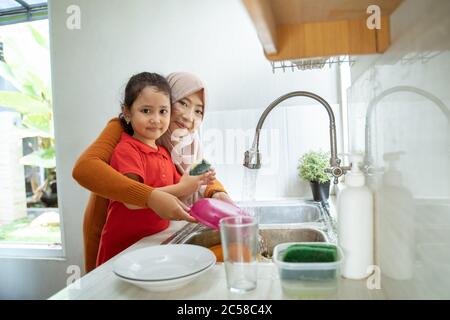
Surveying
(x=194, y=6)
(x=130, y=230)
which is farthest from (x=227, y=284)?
(x=194, y=6)

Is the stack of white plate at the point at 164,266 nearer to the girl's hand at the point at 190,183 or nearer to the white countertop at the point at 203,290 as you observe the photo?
the white countertop at the point at 203,290

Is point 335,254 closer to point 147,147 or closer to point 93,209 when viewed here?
point 147,147

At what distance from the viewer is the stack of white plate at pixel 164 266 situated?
52cm

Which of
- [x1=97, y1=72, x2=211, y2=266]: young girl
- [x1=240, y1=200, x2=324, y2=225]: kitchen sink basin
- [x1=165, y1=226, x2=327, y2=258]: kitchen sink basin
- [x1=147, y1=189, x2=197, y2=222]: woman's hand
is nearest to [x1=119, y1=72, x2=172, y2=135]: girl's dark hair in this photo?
[x1=97, y1=72, x2=211, y2=266]: young girl

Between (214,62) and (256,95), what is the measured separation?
0.92 feet

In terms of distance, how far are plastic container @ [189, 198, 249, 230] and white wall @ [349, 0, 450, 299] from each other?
365 mm

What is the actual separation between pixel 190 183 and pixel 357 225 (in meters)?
0.76

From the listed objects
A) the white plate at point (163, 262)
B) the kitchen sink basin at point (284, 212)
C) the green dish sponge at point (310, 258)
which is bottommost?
the kitchen sink basin at point (284, 212)

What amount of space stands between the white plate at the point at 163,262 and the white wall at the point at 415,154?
32 cm

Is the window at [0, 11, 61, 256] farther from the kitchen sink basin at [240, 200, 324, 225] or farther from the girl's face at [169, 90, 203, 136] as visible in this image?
the kitchen sink basin at [240, 200, 324, 225]

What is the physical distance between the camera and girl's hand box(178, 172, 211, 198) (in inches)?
46.2

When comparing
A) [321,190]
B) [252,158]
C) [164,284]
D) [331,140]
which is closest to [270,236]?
[252,158]

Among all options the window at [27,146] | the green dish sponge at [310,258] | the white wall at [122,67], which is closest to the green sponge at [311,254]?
the green dish sponge at [310,258]

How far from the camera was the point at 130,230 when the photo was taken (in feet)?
3.63
